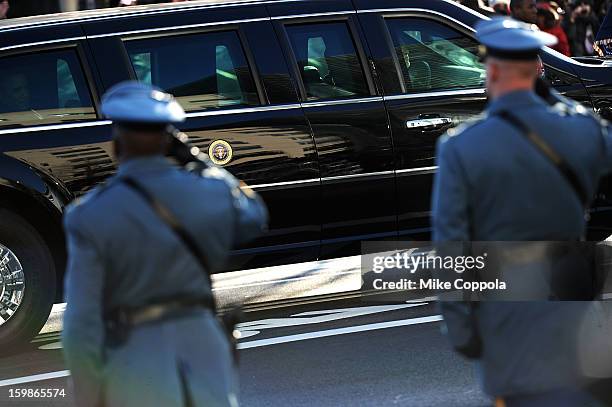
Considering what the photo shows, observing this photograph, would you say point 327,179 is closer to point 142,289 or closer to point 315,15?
point 315,15

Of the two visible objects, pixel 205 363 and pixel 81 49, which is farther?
pixel 81 49

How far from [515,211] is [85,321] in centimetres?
116

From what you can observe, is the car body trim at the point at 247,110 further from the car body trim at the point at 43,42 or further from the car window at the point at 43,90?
the car body trim at the point at 43,42

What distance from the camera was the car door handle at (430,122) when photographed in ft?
26.3

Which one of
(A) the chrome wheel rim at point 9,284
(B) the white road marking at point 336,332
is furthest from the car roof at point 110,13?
(B) the white road marking at point 336,332

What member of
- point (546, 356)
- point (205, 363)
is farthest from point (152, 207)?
point (546, 356)

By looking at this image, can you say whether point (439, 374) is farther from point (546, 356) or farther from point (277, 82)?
point (546, 356)

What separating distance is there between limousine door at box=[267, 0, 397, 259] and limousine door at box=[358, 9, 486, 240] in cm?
8

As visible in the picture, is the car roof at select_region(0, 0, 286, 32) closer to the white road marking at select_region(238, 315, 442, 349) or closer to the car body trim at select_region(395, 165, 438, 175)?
the car body trim at select_region(395, 165, 438, 175)

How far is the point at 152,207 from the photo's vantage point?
140 inches

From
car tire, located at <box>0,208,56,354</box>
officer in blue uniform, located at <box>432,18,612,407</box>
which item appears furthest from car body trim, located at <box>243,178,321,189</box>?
officer in blue uniform, located at <box>432,18,612,407</box>

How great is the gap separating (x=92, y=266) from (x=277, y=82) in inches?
176

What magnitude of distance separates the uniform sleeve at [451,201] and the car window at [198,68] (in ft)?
13.8

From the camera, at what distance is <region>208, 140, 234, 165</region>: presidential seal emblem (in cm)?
762
